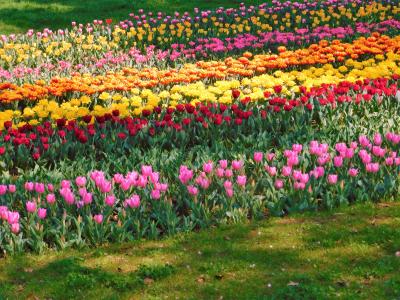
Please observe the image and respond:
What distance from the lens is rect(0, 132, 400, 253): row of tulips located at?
6375 millimetres

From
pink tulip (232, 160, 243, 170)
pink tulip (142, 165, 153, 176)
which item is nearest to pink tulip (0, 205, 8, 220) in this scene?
pink tulip (142, 165, 153, 176)

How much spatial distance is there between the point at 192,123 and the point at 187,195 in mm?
2335

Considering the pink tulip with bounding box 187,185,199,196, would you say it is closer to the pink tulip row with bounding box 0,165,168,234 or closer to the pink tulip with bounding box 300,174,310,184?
the pink tulip row with bounding box 0,165,168,234

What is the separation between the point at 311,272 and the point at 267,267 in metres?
0.38

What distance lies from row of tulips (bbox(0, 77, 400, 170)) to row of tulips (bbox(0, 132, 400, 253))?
3.94ft

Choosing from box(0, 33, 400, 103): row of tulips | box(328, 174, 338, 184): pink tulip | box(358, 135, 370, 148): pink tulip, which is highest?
box(0, 33, 400, 103): row of tulips

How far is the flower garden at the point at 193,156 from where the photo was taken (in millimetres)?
6332

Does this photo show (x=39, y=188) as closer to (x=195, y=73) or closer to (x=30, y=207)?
(x=30, y=207)

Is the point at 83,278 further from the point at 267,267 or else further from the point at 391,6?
the point at 391,6

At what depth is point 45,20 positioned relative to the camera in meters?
Result: 20.3

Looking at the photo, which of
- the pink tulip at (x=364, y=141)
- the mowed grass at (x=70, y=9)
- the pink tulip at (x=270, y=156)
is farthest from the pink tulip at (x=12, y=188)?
the mowed grass at (x=70, y=9)

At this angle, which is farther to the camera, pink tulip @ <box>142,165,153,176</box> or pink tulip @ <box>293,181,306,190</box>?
pink tulip @ <box>142,165,153,176</box>

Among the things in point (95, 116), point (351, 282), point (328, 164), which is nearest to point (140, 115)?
point (95, 116)

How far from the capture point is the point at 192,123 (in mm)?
9078
